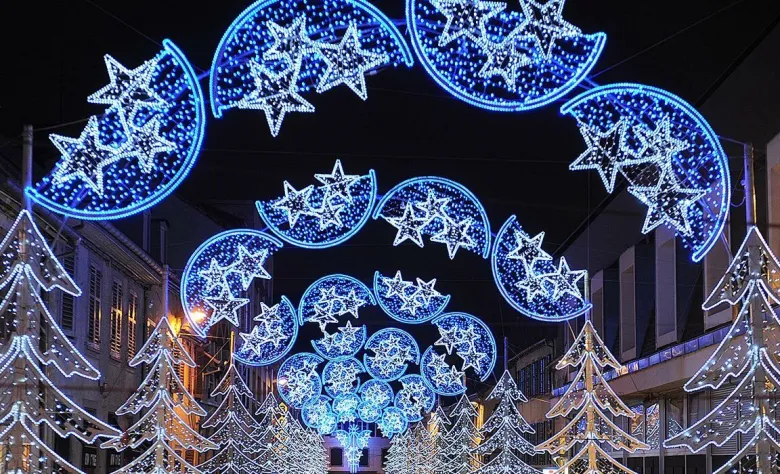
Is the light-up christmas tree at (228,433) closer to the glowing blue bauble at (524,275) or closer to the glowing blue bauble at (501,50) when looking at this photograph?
the glowing blue bauble at (524,275)

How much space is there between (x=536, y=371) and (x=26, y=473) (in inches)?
1801

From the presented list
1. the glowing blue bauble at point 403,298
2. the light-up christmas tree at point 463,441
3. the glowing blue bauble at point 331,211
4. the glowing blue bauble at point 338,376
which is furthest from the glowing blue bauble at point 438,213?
the light-up christmas tree at point 463,441

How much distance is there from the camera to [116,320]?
30.7 meters

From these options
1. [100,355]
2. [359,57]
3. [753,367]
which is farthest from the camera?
[100,355]

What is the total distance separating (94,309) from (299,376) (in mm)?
13473

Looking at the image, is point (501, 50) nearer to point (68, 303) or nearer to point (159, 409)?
point (159, 409)

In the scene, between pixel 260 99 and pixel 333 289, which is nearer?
pixel 260 99

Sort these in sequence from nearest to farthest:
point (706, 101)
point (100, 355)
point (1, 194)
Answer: point (1, 194)
point (706, 101)
point (100, 355)

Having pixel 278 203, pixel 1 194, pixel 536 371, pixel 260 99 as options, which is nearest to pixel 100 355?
pixel 1 194

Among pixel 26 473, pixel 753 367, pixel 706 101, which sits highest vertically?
pixel 706 101

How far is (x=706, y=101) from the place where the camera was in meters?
25.4

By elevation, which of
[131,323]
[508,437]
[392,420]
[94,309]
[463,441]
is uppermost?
[131,323]

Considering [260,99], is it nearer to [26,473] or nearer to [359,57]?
[359,57]

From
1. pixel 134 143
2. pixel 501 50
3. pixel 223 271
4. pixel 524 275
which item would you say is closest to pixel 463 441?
pixel 524 275
